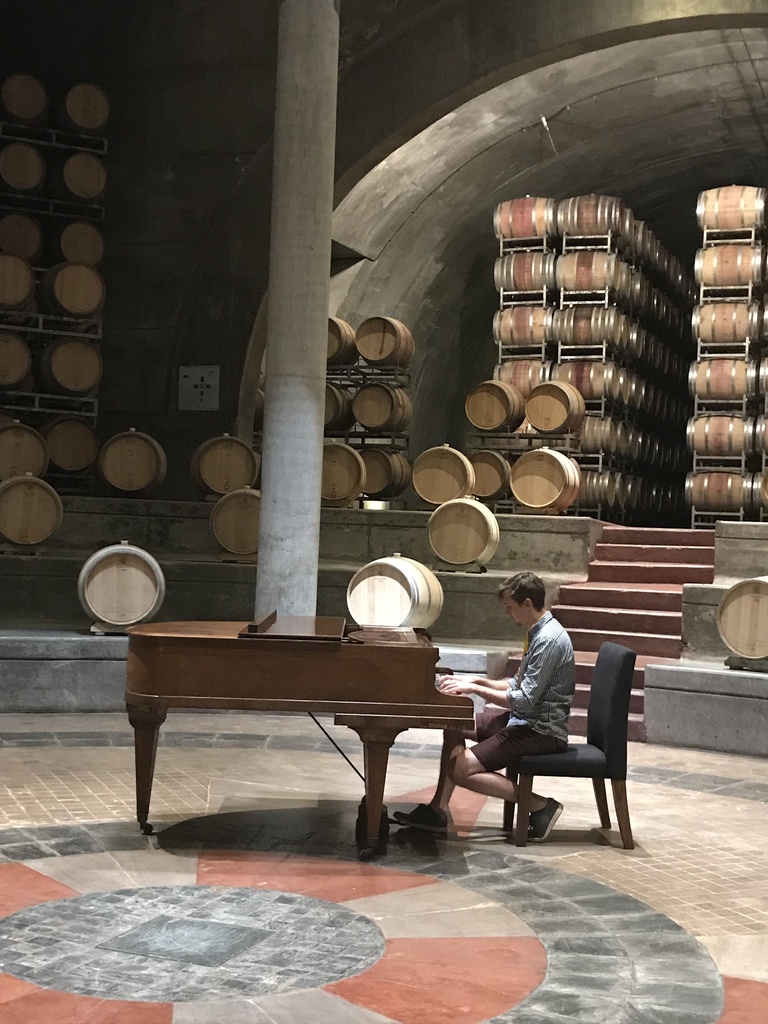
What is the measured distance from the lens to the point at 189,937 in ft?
14.1

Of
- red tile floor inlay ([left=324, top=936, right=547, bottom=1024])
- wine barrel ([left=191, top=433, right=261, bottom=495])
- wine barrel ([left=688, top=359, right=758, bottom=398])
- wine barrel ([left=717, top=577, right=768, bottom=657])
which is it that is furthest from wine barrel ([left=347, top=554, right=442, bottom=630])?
wine barrel ([left=688, top=359, right=758, bottom=398])

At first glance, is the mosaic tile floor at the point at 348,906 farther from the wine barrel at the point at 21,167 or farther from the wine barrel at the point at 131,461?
the wine barrel at the point at 21,167

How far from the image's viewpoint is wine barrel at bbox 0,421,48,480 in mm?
11898

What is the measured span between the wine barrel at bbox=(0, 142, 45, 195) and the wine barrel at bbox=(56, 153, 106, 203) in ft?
0.91

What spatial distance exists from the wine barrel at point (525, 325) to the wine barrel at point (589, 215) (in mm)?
952

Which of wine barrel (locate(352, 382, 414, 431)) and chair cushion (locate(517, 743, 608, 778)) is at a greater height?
wine barrel (locate(352, 382, 414, 431))

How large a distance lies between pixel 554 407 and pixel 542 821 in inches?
307

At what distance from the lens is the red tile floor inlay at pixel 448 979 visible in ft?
12.3

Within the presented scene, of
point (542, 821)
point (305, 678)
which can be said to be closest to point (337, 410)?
point (542, 821)

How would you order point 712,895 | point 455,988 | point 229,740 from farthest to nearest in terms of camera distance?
point 229,740 → point 712,895 → point 455,988

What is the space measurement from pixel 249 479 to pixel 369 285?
4386 mm

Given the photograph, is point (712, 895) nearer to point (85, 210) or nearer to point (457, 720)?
point (457, 720)

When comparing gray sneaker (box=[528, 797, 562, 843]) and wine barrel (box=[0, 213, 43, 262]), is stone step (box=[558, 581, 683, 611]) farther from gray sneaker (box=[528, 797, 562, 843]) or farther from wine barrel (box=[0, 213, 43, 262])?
wine barrel (box=[0, 213, 43, 262])

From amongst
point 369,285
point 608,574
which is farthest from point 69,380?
point 608,574
